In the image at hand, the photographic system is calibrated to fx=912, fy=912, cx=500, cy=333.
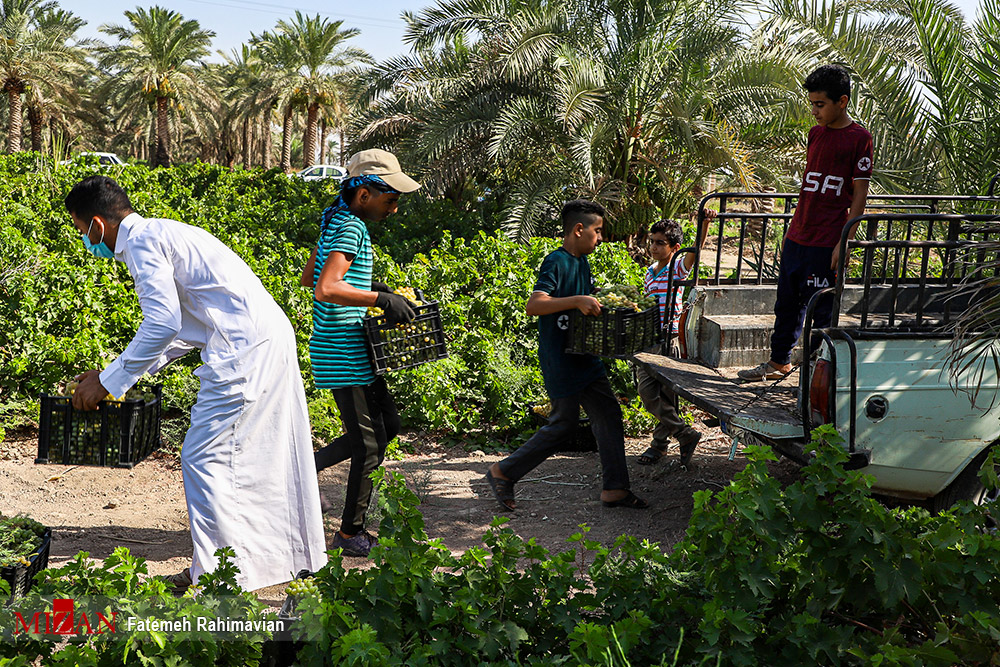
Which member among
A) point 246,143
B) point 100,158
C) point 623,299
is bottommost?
point 623,299

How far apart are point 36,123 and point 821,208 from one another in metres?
41.4

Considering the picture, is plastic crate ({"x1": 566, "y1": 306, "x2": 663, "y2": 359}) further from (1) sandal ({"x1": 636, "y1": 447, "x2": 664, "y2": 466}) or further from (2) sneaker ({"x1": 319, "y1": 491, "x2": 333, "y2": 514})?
(2) sneaker ({"x1": 319, "y1": 491, "x2": 333, "y2": 514})

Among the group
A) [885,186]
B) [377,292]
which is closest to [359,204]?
[377,292]

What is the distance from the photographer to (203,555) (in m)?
3.84

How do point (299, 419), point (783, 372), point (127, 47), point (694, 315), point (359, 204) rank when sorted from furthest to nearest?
point (127, 47)
point (694, 315)
point (783, 372)
point (359, 204)
point (299, 419)

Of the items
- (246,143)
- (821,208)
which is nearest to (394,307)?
(821,208)

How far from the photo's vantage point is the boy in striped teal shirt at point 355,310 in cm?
439

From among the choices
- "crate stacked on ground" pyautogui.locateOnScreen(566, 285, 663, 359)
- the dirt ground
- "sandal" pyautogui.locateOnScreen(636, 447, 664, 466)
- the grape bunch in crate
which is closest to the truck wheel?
the dirt ground

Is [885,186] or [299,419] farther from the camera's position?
[885,186]

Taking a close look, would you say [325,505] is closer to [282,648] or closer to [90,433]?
[90,433]

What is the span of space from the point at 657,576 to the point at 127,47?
37.1 metres

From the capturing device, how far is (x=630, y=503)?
5.68 m

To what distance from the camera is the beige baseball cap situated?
445cm

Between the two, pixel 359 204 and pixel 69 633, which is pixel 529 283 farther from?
pixel 69 633
